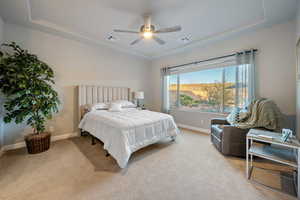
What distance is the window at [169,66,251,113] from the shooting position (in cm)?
330

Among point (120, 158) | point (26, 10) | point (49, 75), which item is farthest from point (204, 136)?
point (26, 10)

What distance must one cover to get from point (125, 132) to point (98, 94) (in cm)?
226

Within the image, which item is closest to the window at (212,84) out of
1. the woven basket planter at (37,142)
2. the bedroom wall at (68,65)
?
the bedroom wall at (68,65)

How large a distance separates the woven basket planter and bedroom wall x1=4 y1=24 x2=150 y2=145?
633 millimetres

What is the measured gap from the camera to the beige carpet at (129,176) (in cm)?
147

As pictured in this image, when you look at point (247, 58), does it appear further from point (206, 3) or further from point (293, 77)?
point (206, 3)

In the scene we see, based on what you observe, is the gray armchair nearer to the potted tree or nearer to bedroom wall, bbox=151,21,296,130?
bedroom wall, bbox=151,21,296,130

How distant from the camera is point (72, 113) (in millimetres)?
3432

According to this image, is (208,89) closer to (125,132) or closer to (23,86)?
(125,132)

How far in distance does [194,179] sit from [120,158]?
1.17m

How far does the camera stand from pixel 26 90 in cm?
233

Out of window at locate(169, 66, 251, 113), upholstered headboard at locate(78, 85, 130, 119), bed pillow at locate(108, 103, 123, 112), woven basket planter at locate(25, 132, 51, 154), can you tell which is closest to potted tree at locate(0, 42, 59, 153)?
woven basket planter at locate(25, 132, 51, 154)

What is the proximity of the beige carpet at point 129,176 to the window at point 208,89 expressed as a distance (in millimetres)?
1613

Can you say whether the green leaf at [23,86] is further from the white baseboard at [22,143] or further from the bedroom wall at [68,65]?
the white baseboard at [22,143]
